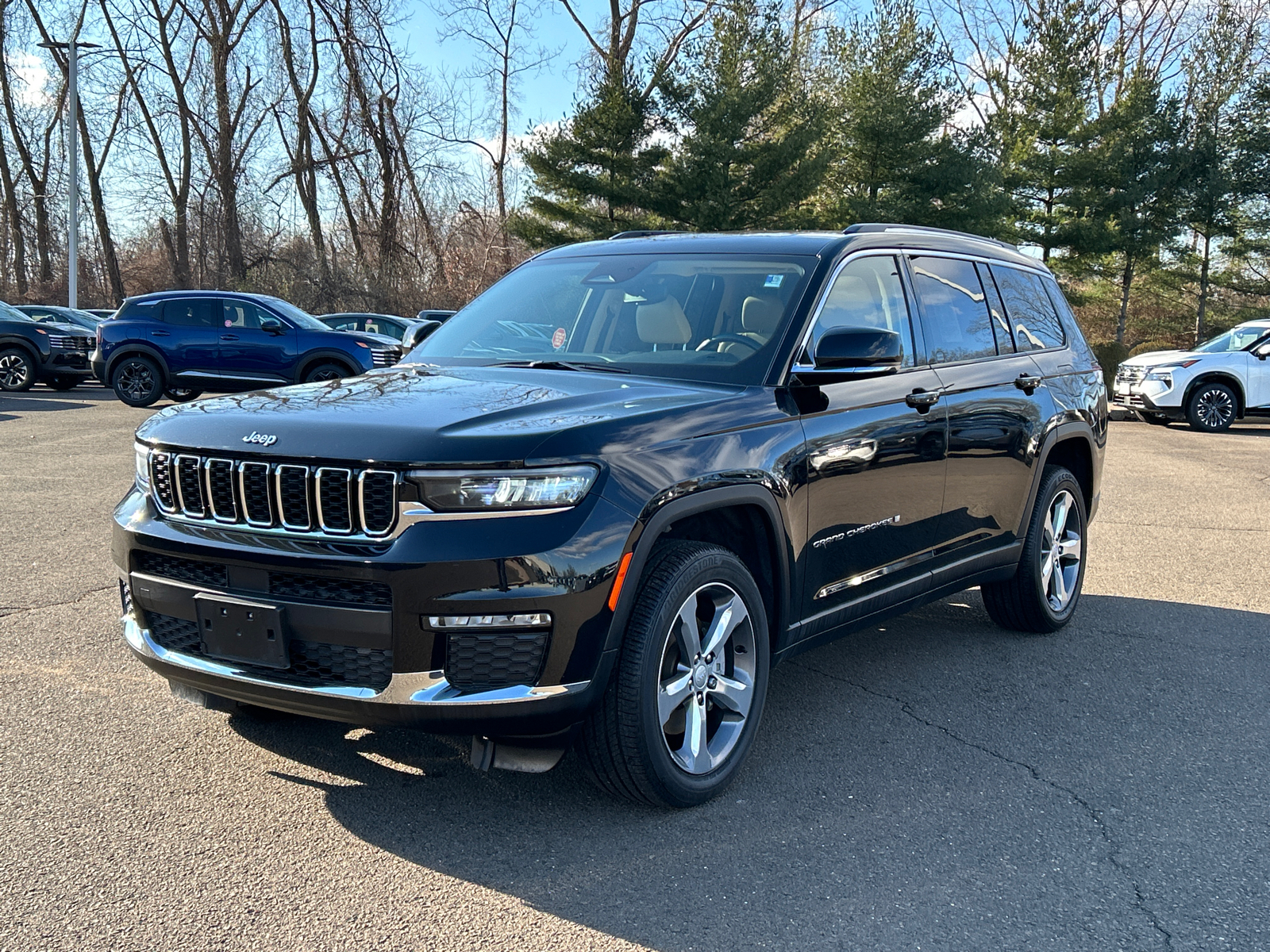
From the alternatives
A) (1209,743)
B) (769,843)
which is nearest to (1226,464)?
(1209,743)

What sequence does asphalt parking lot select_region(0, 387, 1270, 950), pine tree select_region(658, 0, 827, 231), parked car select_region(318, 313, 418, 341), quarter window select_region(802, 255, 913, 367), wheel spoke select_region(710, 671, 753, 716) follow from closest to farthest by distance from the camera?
1. asphalt parking lot select_region(0, 387, 1270, 950)
2. wheel spoke select_region(710, 671, 753, 716)
3. quarter window select_region(802, 255, 913, 367)
4. parked car select_region(318, 313, 418, 341)
5. pine tree select_region(658, 0, 827, 231)

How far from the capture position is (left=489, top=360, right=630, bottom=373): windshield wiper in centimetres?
429

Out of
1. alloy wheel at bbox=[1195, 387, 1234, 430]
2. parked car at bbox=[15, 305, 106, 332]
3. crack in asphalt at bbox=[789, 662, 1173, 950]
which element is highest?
parked car at bbox=[15, 305, 106, 332]

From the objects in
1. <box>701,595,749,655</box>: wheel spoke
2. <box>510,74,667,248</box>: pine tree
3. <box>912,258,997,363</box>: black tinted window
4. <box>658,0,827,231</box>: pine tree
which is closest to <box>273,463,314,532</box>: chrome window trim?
<box>701,595,749,655</box>: wheel spoke

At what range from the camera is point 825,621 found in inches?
168

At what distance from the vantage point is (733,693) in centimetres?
382

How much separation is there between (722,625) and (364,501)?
1.24 m

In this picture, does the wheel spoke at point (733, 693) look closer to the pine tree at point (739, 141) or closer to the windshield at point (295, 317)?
the windshield at point (295, 317)

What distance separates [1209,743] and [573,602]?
2734mm

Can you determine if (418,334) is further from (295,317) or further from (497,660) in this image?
(295,317)

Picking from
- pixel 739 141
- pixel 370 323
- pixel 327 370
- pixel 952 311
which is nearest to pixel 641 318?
pixel 952 311

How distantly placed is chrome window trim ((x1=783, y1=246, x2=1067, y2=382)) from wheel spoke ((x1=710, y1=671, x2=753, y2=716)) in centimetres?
106

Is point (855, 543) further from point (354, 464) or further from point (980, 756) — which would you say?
point (354, 464)

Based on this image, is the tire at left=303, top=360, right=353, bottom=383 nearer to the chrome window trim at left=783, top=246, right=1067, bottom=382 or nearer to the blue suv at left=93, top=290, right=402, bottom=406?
the blue suv at left=93, top=290, right=402, bottom=406
